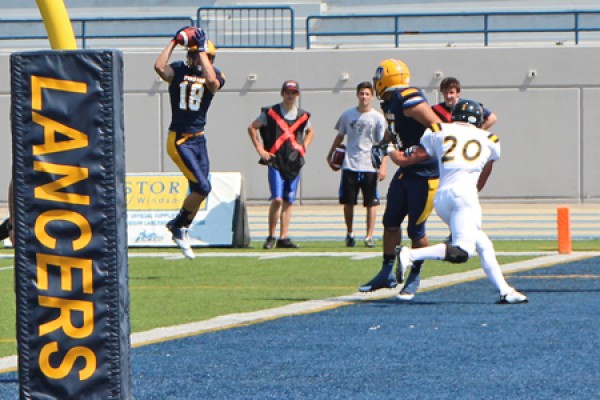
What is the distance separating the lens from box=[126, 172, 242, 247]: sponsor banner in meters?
17.3

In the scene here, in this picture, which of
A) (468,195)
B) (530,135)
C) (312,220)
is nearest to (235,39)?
(530,135)

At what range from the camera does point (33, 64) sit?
500 cm

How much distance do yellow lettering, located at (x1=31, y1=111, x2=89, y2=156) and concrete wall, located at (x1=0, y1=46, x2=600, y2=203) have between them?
21976mm

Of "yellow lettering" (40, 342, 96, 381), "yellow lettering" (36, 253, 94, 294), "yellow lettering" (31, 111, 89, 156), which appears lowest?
"yellow lettering" (40, 342, 96, 381)

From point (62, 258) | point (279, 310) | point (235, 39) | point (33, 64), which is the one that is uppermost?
point (235, 39)

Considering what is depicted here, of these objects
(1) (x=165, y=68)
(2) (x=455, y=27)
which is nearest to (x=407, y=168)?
(1) (x=165, y=68)

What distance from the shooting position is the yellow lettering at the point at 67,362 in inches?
199

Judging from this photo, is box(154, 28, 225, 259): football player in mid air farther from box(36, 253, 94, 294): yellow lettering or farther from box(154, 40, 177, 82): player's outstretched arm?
box(36, 253, 94, 294): yellow lettering

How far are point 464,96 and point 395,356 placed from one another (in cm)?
1914

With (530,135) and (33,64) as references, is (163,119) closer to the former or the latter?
(530,135)

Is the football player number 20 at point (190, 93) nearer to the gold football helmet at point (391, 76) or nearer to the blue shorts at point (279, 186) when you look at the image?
the gold football helmet at point (391, 76)

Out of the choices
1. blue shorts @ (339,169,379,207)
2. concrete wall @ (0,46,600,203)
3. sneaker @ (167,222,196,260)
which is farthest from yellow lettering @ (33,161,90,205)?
concrete wall @ (0,46,600,203)

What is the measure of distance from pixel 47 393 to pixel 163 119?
2261 centimetres

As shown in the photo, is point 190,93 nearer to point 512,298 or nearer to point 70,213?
point 512,298
